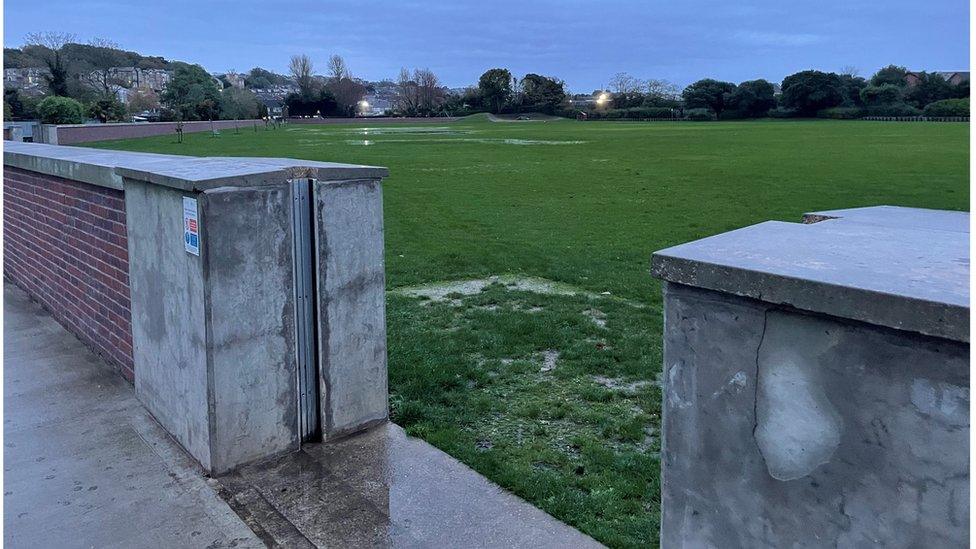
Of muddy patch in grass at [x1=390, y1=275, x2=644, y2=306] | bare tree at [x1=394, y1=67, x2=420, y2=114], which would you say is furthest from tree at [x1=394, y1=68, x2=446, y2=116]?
muddy patch in grass at [x1=390, y1=275, x2=644, y2=306]

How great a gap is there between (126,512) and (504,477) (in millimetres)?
1759

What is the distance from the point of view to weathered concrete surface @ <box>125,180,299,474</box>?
402 centimetres

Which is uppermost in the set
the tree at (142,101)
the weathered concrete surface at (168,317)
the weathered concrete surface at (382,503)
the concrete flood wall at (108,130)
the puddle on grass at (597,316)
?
the tree at (142,101)

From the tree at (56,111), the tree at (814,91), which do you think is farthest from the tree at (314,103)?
the tree at (56,111)

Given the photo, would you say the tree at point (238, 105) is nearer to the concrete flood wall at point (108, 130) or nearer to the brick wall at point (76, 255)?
the concrete flood wall at point (108, 130)

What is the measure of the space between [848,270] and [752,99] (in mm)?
101234

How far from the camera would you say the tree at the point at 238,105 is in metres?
81.7

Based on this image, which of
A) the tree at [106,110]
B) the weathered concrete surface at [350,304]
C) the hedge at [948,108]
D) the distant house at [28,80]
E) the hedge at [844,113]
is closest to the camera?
the weathered concrete surface at [350,304]

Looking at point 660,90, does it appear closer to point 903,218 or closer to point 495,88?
point 495,88

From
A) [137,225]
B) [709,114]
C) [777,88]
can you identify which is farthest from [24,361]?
[777,88]

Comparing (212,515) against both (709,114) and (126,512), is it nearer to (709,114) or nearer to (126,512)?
(126,512)

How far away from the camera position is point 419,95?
134125 millimetres

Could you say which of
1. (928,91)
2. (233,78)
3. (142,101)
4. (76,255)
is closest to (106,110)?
(142,101)

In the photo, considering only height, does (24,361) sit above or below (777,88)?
below
